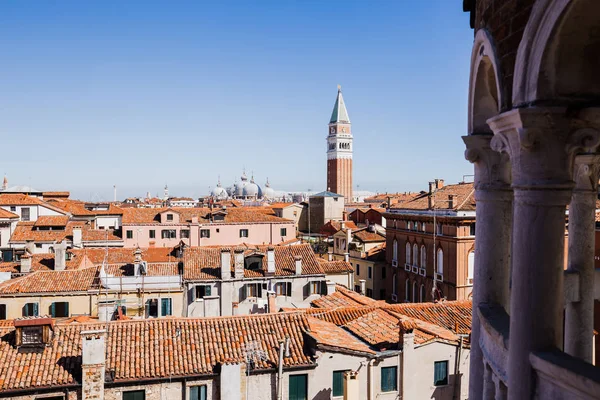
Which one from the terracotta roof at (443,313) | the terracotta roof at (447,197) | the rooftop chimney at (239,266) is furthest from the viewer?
the terracotta roof at (447,197)

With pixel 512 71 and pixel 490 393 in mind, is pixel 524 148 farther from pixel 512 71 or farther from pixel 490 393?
pixel 490 393

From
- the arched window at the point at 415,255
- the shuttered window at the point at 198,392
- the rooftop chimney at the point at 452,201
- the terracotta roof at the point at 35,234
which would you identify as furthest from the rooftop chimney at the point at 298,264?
the terracotta roof at the point at 35,234

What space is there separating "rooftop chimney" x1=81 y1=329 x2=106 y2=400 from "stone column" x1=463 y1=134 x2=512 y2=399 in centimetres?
1166

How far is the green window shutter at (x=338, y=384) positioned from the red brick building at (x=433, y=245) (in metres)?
14.8

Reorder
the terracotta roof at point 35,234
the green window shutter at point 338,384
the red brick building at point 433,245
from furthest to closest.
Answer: the terracotta roof at point 35,234
the red brick building at point 433,245
the green window shutter at point 338,384

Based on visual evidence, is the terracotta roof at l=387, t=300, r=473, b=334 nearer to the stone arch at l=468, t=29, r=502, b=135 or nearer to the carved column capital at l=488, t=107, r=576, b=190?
the stone arch at l=468, t=29, r=502, b=135

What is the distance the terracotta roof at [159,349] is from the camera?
46.3 ft

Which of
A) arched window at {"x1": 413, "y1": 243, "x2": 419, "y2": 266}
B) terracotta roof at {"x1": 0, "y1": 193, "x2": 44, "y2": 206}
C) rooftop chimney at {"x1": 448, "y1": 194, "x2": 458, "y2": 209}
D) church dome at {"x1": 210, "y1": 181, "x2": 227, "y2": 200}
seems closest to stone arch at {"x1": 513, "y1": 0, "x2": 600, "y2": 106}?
rooftop chimney at {"x1": 448, "y1": 194, "x2": 458, "y2": 209}

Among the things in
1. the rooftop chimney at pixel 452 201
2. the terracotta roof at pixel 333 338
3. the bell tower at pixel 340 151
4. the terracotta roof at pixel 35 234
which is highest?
the bell tower at pixel 340 151

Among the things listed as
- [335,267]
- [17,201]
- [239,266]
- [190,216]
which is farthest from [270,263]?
[17,201]

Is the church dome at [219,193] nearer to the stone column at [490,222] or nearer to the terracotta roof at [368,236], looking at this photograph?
the terracotta roof at [368,236]

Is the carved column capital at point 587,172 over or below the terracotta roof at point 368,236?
over

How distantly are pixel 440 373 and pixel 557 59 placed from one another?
593 inches

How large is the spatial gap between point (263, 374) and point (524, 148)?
13152 millimetres
